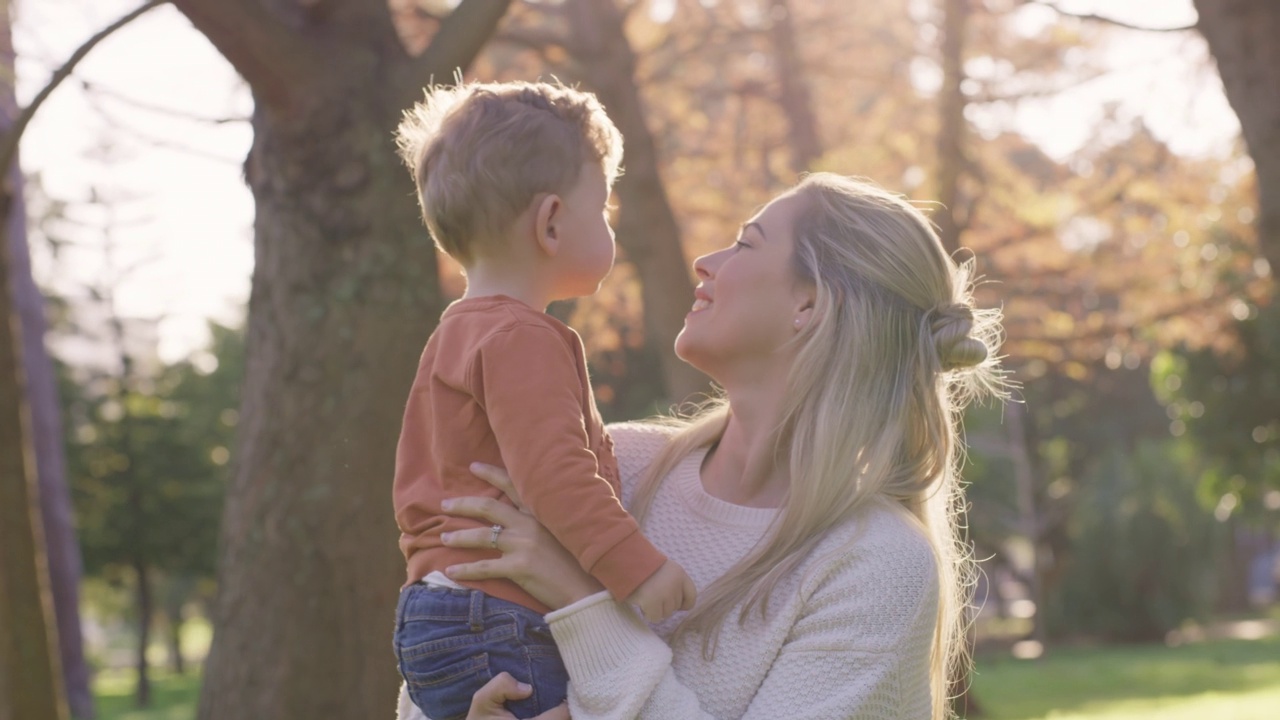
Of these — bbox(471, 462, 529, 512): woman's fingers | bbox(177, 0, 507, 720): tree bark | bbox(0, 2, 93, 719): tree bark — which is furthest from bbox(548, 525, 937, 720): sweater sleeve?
bbox(0, 2, 93, 719): tree bark

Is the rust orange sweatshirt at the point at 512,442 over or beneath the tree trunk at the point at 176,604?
over

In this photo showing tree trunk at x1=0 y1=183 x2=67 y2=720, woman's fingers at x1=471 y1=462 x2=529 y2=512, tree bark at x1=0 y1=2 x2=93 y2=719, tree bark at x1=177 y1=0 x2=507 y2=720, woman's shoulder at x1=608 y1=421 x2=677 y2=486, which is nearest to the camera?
woman's fingers at x1=471 y1=462 x2=529 y2=512

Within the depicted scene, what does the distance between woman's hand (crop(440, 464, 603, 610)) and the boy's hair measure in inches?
18.6

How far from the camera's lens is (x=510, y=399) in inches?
92.4

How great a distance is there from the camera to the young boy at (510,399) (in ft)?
7.71

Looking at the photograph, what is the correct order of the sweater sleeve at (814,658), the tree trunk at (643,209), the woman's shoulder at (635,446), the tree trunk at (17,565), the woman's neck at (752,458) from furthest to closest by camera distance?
the tree trunk at (643,209) → the tree trunk at (17,565) → the woman's shoulder at (635,446) → the woman's neck at (752,458) → the sweater sleeve at (814,658)

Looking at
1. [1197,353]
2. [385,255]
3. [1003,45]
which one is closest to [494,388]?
[385,255]

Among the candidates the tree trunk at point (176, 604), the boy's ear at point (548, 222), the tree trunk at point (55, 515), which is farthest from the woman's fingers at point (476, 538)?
the tree trunk at point (176, 604)

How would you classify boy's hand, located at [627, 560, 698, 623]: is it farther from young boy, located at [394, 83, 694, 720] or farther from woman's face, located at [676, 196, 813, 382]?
woman's face, located at [676, 196, 813, 382]

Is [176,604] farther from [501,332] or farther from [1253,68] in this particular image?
[501,332]

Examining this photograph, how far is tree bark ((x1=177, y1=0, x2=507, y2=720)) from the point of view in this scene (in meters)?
4.00

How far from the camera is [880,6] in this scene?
14.6 meters

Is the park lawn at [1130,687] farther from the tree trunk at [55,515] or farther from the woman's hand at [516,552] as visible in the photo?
the woman's hand at [516,552]

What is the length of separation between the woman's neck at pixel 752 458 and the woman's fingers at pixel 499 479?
528 millimetres
